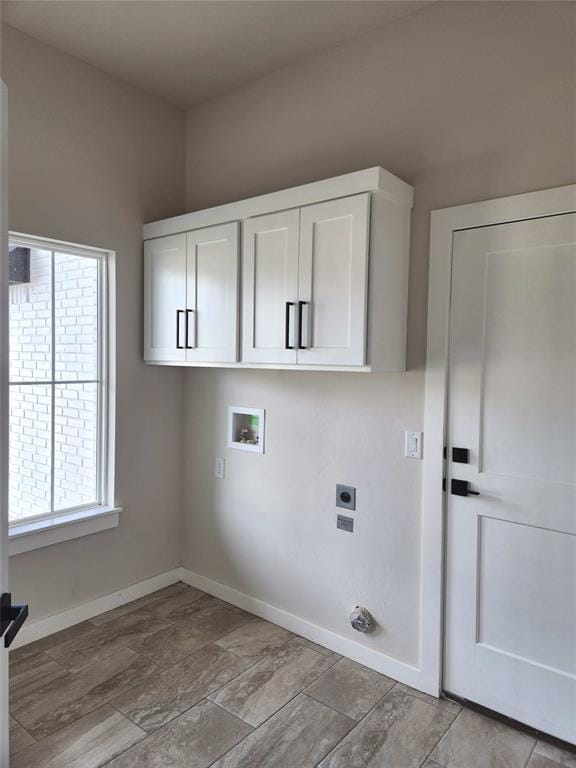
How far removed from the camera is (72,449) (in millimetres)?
2846

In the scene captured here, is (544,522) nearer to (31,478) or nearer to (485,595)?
(485,595)

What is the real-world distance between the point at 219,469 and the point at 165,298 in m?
1.06

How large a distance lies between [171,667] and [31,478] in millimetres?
1169

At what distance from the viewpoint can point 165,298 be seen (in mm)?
2912

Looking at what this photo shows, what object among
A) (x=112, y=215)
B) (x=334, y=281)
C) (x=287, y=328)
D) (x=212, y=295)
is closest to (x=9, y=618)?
(x=287, y=328)

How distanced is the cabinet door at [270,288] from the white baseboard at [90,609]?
1.62 m

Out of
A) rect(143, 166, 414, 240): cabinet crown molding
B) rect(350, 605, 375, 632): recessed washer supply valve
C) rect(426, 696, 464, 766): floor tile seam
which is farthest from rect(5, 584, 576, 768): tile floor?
rect(143, 166, 414, 240): cabinet crown molding

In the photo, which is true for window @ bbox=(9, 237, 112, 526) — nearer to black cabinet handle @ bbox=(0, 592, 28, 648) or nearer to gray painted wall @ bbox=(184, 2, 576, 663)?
gray painted wall @ bbox=(184, 2, 576, 663)

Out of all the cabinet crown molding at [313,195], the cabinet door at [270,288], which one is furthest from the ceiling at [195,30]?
the cabinet door at [270,288]

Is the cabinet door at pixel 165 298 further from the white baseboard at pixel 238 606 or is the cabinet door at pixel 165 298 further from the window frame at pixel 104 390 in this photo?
the white baseboard at pixel 238 606

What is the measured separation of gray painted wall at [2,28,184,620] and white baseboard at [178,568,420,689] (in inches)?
12.0

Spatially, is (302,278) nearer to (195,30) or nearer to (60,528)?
(195,30)

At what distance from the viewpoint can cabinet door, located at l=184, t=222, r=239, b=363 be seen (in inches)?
101

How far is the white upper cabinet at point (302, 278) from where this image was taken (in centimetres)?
211
